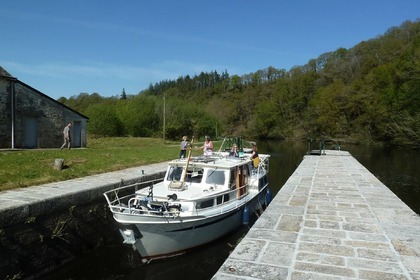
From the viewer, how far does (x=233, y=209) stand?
10703mm

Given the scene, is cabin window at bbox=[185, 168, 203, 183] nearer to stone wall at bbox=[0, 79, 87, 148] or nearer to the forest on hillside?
stone wall at bbox=[0, 79, 87, 148]

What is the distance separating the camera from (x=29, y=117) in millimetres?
21516

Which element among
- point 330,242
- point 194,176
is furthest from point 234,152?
point 330,242

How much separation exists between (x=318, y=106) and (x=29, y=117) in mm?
62283

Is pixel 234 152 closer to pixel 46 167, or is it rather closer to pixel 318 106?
pixel 46 167

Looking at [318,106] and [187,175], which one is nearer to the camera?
[187,175]

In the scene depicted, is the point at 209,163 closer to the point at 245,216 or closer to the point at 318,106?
the point at 245,216

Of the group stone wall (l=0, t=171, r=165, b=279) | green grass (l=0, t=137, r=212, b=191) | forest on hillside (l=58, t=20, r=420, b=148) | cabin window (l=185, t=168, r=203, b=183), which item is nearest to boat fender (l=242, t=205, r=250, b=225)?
cabin window (l=185, t=168, r=203, b=183)

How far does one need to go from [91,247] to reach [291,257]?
7.08m

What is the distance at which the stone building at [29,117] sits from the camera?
1988 cm

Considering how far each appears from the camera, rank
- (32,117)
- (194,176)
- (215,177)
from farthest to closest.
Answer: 1. (32,117)
2. (194,176)
3. (215,177)

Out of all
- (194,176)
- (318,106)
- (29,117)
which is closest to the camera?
(194,176)

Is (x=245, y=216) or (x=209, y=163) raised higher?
(x=209, y=163)

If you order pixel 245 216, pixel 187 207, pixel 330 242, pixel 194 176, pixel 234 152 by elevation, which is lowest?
pixel 245 216
